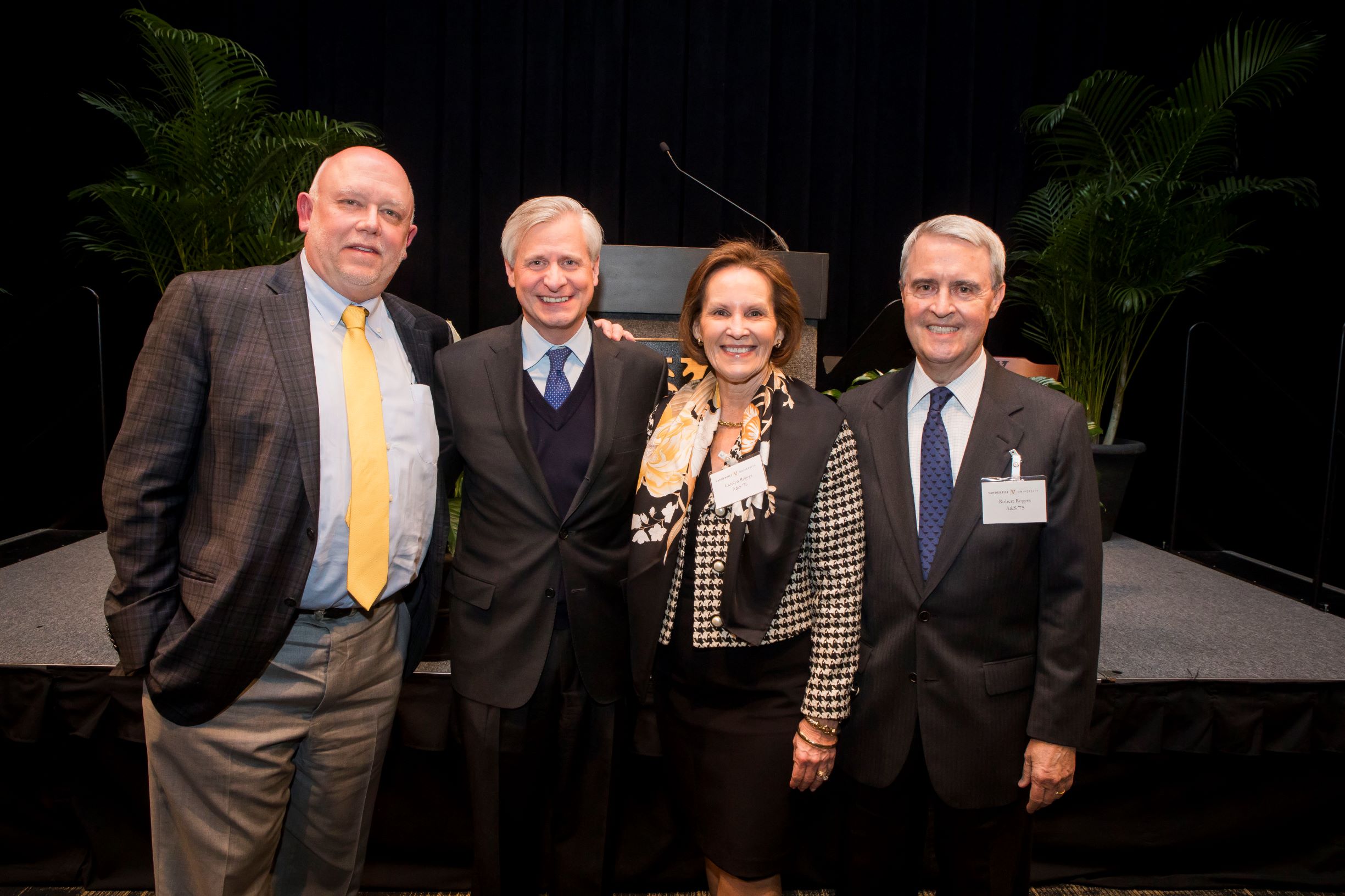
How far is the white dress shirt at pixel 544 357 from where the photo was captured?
5.84 feet

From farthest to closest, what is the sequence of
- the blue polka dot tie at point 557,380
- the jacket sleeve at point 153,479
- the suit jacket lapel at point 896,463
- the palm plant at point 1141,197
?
the palm plant at point 1141,197 < the blue polka dot tie at point 557,380 < the suit jacket lapel at point 896,463 < the jacket sleeve at point 153,479

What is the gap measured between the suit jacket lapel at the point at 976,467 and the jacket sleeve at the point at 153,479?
1482mm

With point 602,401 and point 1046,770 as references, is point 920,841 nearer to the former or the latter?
A: point 1046,770

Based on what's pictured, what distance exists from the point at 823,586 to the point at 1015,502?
412mm

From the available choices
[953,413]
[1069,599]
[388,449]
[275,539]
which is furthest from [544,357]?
[1069,599]

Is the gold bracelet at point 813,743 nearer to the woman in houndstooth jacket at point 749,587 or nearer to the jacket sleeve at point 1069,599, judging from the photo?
the woman in houndstooth jacket at point 749,587

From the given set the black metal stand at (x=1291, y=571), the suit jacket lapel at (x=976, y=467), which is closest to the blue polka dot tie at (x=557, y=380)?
the suit jacket lapel at (x=976, y=467)

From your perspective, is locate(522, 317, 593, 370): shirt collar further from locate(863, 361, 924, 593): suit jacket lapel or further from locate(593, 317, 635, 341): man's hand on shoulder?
locate(863, 361, 924, 593): suit jacket lapel

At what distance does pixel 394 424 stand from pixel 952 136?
5681mm

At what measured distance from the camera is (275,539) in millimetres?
1500

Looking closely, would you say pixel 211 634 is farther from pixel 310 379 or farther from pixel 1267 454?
pixel 1267 454

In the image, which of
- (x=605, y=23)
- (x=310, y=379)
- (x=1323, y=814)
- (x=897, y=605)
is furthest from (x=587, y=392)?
(x=605, y=23)

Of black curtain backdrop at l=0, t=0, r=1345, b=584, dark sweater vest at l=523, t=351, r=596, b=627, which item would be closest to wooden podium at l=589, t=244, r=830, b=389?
dark sweater vest at l=523, t=351, r=596, b=627

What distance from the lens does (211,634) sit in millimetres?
1479
